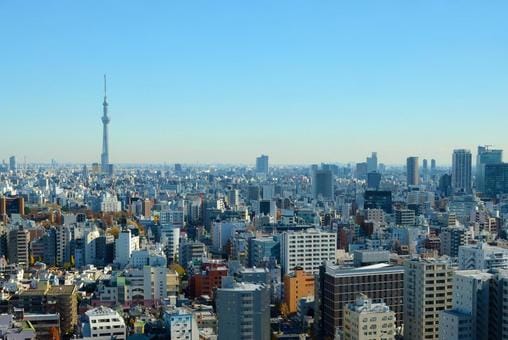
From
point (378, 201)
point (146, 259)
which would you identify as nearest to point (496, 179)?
point (378, 201)

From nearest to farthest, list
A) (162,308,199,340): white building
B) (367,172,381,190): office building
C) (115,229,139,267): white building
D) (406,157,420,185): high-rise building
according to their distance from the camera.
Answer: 1. (162,308,199,340): white building
2. (115,229,139,267): white building
3. (367,172,381,190): office building
4. (406,157,420,185): high-rise building

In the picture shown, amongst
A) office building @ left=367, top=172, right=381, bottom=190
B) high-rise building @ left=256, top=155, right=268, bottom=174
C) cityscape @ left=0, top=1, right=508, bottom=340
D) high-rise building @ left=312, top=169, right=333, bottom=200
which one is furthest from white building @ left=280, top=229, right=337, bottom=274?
high-rise building @ left=256, top=155, right=268, bottom=174

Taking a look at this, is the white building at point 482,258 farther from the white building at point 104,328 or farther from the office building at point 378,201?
the office building at point 378,201

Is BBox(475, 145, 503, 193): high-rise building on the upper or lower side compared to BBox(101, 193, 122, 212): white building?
upper

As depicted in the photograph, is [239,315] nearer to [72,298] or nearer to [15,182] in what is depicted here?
[72,298]

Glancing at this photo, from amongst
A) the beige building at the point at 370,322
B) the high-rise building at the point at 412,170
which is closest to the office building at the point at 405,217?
the beige building at the point at 370,322

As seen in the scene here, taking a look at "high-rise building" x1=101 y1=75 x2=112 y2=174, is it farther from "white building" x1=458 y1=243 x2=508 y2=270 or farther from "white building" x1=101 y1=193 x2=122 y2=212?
"white building" x1=458 y1=243 x2=508 y2=270

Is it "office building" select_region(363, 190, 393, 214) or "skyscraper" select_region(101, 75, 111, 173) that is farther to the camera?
"skyscraper" select_region(101, 75, 111, 173)
